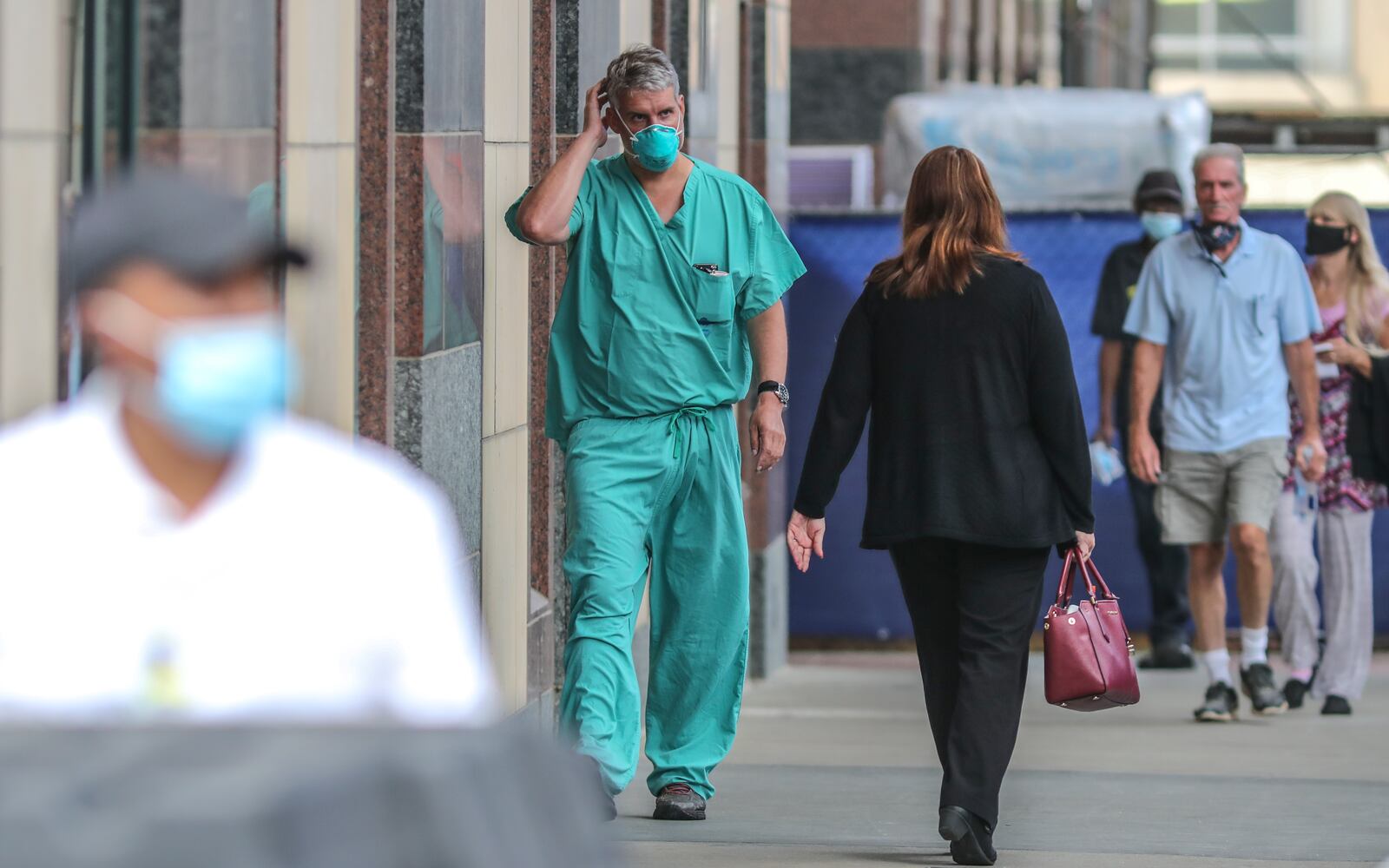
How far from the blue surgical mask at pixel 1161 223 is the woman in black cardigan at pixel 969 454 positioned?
4356 mm

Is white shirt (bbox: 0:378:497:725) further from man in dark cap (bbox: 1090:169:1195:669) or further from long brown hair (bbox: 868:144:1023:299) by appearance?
man in dark cap (bbox: 1090:169:1195:669)

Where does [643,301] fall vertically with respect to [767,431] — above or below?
above

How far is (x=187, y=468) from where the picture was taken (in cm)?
253

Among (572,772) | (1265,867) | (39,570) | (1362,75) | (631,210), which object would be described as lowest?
(1265,867)

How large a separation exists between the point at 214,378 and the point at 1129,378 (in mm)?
7990

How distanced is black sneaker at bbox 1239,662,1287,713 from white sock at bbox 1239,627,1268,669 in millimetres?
19

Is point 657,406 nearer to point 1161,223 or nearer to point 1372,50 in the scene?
point 1161,223

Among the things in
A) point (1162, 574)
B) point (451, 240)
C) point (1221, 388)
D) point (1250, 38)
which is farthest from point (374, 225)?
point (1250, 38)

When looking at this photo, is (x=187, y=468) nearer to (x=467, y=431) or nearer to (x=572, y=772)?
(x=572, y=772)

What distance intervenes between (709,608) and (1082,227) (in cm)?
477

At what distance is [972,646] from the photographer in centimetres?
580

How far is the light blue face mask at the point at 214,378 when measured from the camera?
246 centimetres

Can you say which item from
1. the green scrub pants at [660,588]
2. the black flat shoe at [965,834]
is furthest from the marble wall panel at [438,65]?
the black flat shoe at [965,834]

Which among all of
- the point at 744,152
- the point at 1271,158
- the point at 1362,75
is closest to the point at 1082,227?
the point at 744,152
